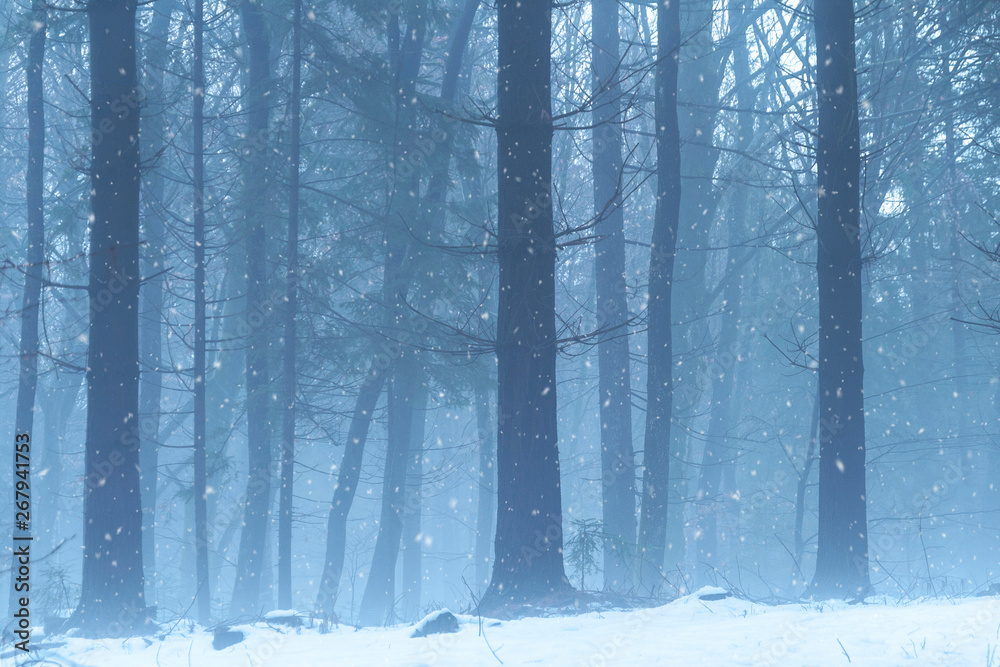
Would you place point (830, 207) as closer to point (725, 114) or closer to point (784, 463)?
point (725, 114)

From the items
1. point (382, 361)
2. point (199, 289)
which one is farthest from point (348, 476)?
point (199, 289)

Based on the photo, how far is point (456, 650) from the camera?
223 inches

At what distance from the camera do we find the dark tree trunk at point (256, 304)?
15.2 metres

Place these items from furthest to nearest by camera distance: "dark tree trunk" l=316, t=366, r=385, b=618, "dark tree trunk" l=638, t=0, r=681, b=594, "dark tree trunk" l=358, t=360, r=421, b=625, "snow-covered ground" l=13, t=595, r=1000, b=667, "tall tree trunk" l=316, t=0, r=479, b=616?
"dark tree trunk" l=358, t=360, r=421, b=625 → "dark tree trunk" l=316, t=366, r=385, b=618 → "tall tree trunk" l=316, t=0, r=479, b=616 → "dark tree trunk" l=638, t=0, r=681, b=594 → "snow-covered ground" l=13, t=595, r=1000, b=667

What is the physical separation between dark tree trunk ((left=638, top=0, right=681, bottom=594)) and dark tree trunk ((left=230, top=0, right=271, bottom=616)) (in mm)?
7112

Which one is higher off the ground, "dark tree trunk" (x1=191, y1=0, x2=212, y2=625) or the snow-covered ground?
"dark tree trunk" (x1=191, y1=0, x2=212, y2=625)

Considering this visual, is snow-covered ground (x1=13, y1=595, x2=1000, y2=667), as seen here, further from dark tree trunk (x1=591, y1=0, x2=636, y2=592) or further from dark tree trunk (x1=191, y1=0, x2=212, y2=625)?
dark tree trunk (x1=591, y1=0, x2=636, y2=592)

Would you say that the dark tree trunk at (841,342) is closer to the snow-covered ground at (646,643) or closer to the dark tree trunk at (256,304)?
the snow-covered ground at (646,643)

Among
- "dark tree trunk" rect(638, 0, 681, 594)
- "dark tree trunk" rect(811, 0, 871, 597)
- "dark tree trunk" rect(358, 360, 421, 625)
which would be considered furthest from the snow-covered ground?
"dark tree trunk" rect(358, 360, 421, 625)

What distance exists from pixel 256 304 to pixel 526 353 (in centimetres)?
886

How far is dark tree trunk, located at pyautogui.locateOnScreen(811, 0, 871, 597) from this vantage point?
942cm

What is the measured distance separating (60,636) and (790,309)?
830 inches

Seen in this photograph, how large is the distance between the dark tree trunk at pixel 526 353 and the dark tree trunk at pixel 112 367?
395 cm

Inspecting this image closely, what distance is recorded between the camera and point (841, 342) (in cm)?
951
